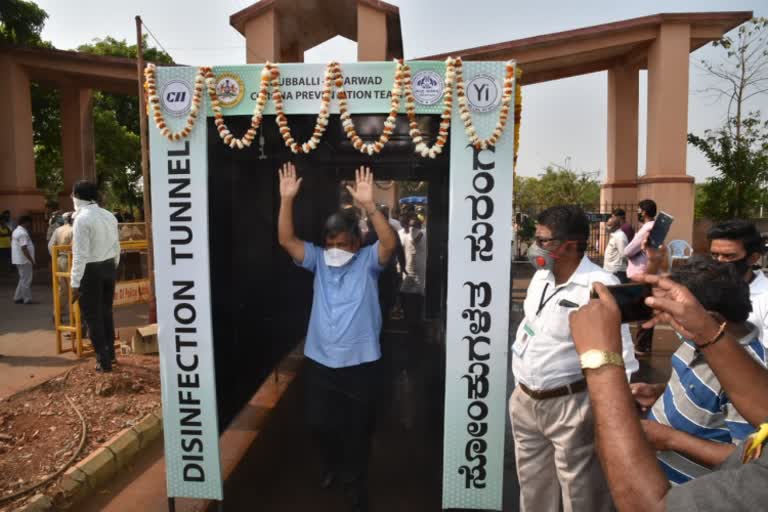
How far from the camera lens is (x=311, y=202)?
5160 mm

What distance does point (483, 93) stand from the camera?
105 inches

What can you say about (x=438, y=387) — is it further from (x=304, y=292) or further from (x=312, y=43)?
(x=312, y=43)

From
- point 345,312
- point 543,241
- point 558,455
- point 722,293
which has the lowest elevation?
point 558,455

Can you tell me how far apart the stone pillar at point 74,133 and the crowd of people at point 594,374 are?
1363 cm

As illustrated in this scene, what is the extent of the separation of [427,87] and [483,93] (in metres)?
0.29

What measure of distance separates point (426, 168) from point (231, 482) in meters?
3.09

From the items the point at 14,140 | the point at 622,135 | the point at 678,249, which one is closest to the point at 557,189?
the point at 622,135

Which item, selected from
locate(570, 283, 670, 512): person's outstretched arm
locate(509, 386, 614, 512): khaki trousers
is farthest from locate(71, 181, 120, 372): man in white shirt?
locate(570, 283, 670, 512): person's outstretched arm

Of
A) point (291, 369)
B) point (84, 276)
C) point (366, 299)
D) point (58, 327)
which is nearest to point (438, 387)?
point (291, 369)

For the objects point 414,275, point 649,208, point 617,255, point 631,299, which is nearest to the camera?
point 631,299

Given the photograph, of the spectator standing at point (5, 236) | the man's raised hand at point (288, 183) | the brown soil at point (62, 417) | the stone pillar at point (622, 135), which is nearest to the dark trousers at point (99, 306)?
the brown soil at point (62, 417)

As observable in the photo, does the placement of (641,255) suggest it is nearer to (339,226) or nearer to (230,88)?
(339,226)

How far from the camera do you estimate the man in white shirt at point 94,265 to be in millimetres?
4883

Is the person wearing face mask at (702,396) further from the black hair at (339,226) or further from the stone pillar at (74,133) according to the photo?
the stone pillar at (74,133)
